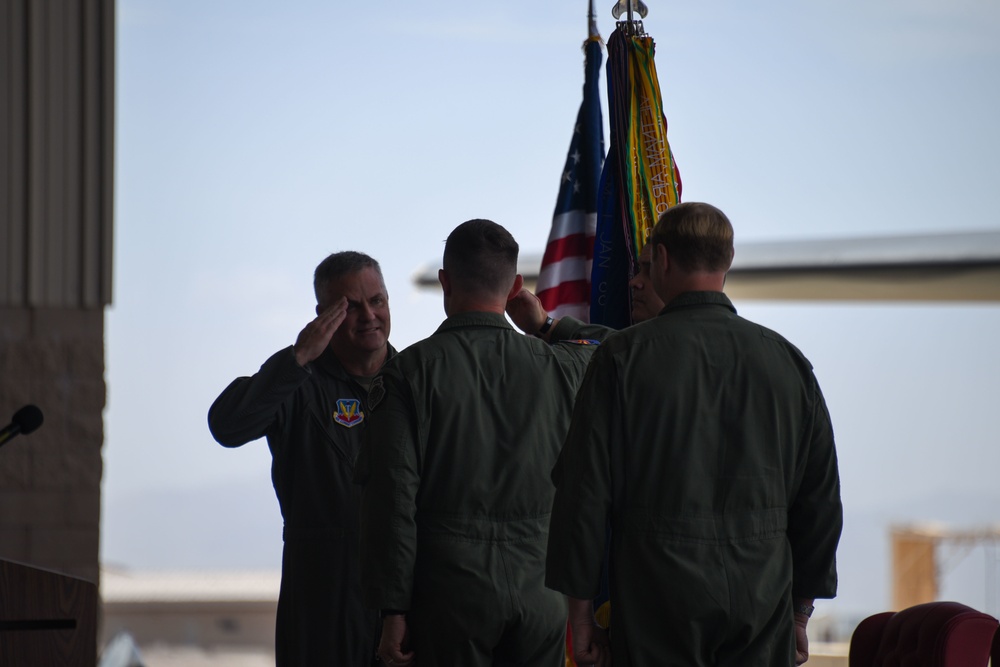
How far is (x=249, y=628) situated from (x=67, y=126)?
2799 mm

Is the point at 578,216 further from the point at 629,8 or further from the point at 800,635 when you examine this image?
the point at 800,635

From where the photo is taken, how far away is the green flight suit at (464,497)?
173cm

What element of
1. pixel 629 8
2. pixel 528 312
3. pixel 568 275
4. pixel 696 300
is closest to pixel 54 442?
pixel 568 275

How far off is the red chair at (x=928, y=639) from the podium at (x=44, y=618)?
66.9 inches

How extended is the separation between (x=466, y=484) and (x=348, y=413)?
25.4 inches

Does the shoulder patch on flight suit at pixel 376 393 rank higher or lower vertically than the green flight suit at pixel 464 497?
higher

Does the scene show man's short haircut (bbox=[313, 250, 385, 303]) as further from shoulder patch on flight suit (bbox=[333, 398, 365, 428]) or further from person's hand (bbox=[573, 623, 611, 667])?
person's hand (bbox=[573, 623, 611, 667])

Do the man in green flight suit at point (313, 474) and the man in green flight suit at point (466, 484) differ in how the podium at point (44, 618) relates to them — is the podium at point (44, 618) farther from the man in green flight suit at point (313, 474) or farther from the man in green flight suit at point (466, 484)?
the man in green flight suit at point (466, 484)

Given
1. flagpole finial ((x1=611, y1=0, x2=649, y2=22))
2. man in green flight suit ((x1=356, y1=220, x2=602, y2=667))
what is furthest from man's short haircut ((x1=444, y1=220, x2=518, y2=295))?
flagpole finial ((x1=611, y1=0, x2=649, y2=22))

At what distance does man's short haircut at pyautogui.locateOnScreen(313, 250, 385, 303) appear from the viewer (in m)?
2.45

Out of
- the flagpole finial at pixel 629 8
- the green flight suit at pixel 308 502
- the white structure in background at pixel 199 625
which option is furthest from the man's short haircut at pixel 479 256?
the white structure in background at pixel 199 625

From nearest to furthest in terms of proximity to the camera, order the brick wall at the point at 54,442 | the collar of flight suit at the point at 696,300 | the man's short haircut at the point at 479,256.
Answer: the collar of flight suit at the point at 696,300 → the man's short haircut at the point at 479,256 → the brick wall at the point at 54,442

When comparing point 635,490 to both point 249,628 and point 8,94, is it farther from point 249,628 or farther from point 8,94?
point 249,628

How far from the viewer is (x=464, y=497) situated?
5.81ft
